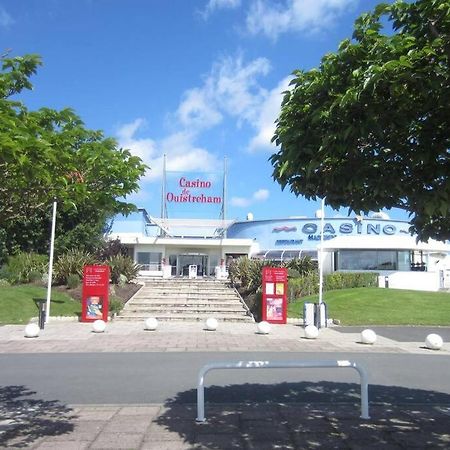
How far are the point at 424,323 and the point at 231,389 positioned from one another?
15.8 m

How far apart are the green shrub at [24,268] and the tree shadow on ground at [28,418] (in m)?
22.1

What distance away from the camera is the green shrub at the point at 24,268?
29859mm

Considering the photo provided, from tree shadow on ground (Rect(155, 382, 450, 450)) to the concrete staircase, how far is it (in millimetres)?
15427

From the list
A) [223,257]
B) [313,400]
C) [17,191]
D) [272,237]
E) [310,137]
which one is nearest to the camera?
[310,137]

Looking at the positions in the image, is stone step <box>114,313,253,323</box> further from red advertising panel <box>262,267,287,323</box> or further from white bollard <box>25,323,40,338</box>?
white bollard <box>25,323,40,338</box>

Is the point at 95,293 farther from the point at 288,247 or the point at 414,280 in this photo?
the point at 288,247

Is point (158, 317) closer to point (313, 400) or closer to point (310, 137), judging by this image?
point (313, 400)

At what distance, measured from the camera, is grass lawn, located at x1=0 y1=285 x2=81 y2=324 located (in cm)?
2225

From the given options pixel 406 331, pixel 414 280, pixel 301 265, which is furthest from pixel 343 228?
pixel 406 331

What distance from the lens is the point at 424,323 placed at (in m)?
22.5

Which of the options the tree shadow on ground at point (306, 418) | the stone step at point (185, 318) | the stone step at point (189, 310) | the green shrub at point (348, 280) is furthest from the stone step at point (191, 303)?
the tree shadow on ground at point (306, 418)

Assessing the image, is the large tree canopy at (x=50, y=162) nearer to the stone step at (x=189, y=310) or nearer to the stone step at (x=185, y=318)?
the stone step at (x=185, y=318)

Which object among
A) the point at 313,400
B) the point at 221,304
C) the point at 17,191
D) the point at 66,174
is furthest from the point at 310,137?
the point at 221,304

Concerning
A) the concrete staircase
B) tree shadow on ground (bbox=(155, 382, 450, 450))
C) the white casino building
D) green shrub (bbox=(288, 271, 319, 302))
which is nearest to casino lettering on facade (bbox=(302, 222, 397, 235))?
the white casino building
